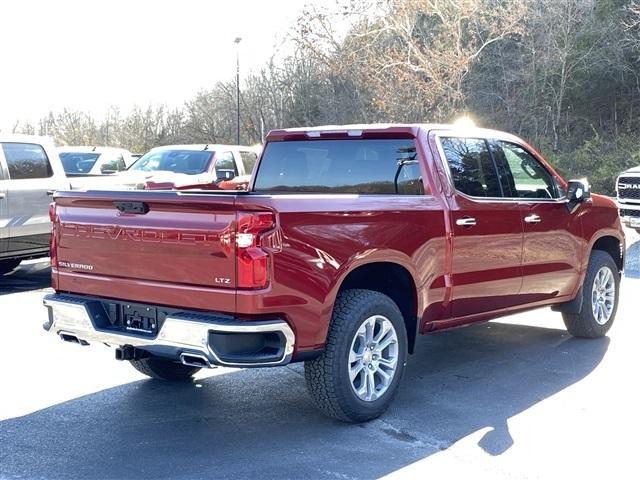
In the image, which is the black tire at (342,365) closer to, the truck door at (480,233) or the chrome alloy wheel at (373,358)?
the chrome alloy wheel at (373,358)

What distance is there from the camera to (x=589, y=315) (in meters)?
7.47

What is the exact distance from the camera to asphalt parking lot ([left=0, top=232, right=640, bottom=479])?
450cm

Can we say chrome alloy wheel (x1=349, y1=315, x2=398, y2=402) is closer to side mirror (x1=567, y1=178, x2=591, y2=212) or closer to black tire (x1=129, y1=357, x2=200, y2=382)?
black tire (x1=129, y1=357, x2=200, y2=382)

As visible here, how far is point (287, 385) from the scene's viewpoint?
6156 millimetres

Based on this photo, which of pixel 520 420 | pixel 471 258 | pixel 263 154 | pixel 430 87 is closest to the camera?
pixel 520 420

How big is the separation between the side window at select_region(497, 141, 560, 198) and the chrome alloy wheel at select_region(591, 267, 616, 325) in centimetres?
107

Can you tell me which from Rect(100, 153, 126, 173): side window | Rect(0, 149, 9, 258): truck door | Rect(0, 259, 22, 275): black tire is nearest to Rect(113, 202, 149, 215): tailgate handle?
Rect(0, 149, 9, 258): truck door

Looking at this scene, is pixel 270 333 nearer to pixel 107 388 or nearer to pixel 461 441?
pixel 461 441

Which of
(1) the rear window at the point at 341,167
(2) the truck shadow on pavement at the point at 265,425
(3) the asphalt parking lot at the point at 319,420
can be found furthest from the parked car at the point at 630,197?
(1) the rear window at the point at 341,167

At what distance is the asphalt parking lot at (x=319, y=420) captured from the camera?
14.8 ft

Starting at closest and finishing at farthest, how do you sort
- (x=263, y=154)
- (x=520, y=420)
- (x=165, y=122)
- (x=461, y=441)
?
(x=461, y=441)
(x=520, y=420)
(x=263, y=154)
(x=165, y=122)

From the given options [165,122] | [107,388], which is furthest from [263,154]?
[165,122]

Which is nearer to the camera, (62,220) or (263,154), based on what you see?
(62,220)

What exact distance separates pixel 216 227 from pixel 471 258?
2246 mm
